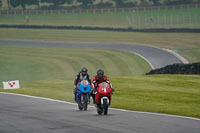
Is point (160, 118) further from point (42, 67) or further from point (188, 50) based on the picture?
point (188, 50)

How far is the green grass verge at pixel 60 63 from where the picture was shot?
1609 inches

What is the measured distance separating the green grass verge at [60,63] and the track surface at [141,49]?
1268 millimetres

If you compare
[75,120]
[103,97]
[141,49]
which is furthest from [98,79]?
[141,49]

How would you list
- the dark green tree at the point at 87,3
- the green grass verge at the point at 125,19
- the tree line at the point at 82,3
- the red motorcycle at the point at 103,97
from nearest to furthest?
the red motorcycle at the point at 103,97, the green grass verge at the point at 125,19, the tree line at the point at 82,3, the dark green tree at the point at 87,3

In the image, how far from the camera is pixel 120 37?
62812 mm

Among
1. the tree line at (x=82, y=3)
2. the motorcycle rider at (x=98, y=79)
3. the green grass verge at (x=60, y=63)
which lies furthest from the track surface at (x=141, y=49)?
the tree line at (x=82, y=3)

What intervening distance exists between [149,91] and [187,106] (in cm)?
547

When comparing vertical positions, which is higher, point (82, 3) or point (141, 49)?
point (82, 3)

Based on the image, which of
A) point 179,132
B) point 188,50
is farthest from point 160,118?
point 188,50

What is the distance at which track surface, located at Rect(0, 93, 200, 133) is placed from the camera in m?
11.3

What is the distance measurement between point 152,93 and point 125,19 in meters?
58.8

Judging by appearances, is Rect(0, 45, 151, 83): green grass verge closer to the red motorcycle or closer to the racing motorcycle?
the racing motorcycle

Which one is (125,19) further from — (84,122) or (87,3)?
(84,122)

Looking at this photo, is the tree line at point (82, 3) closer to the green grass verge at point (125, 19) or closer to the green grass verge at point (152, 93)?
the green grass verge at point (125, 19)
